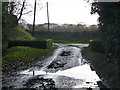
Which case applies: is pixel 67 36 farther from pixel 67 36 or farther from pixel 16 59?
pixel 16 59

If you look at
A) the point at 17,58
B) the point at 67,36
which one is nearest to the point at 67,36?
the point at 67,36

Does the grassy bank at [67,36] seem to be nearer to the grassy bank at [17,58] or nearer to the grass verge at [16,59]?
the grassy bank at [17,58]

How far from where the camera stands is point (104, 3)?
670 centimetres

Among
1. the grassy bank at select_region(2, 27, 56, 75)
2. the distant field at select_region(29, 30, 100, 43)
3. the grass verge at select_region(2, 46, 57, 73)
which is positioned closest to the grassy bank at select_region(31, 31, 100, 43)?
the distant field at select_region(29, 30, 100, 43)

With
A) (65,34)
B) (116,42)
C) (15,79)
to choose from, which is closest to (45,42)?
(15,79)

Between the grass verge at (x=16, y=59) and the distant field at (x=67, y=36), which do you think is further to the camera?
the distant field at (x=67, y=36)

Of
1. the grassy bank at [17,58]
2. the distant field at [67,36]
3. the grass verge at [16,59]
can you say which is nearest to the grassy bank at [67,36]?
the distant field at [67,36]

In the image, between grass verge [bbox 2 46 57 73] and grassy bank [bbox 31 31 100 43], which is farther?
grassy bank [bbox 31 31 100 43]

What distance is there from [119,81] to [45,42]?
14.0 meters

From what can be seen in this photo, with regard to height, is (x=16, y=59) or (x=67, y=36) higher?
(x=16, y=59)

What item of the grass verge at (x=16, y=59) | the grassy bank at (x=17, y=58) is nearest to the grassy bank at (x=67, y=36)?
the grassy bank at (x=17, y=58)

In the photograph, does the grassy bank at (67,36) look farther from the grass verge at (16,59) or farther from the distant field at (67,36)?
the grass verge at (16,59)

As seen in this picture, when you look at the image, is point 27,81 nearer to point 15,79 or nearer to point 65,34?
point 15,79

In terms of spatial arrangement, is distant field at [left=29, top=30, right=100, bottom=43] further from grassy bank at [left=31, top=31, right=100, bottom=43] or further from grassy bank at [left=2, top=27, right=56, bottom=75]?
grassy bank at [left=2, top=27, right=56, bottom=75]
